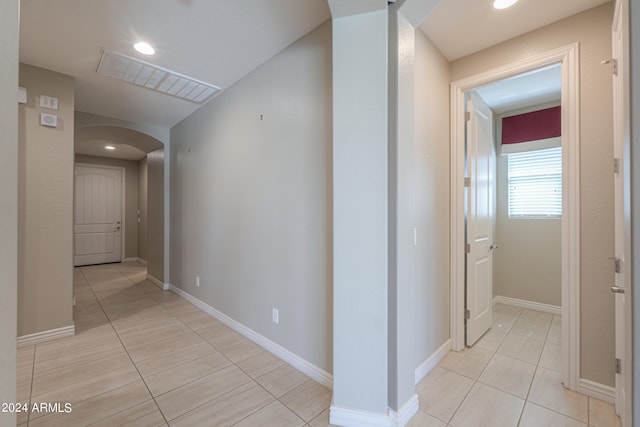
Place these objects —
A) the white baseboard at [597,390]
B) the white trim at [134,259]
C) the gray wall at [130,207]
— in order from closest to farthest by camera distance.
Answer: the white baseboard at [597,390] < the white trim at [134,259] < the gray wall at [130,207]

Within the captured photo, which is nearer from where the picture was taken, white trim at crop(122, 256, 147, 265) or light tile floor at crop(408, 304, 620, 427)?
light tile floor at crop(408, 304, 620, 427)

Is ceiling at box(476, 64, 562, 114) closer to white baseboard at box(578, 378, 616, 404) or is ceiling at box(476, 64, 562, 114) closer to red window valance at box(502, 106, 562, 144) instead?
red window valance at box(502, 106, 562, 144)

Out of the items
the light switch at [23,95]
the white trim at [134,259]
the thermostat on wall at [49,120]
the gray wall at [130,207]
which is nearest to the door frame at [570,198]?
the thermostat on wall at [49,120]

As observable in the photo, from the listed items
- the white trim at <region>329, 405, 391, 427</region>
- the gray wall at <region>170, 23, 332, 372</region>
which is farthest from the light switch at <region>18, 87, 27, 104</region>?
the white trim at <region>329, 405, 391, 427</region>

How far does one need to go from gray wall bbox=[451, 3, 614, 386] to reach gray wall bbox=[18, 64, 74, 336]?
4.35 metres

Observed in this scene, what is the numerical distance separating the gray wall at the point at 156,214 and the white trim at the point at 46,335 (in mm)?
1571

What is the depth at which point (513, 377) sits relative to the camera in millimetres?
1970

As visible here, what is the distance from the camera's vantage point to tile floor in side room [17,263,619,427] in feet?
5.17

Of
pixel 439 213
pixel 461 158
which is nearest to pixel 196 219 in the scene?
pixel 439 213

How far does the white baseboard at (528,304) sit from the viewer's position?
126 inches

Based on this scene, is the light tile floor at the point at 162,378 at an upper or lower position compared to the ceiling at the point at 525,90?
lower

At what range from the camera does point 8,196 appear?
0.61m

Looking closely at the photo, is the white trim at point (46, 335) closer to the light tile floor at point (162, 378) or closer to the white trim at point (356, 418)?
the light tile floor at point (162, 378)

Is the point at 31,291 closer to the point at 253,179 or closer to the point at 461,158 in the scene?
the point at 253,179
